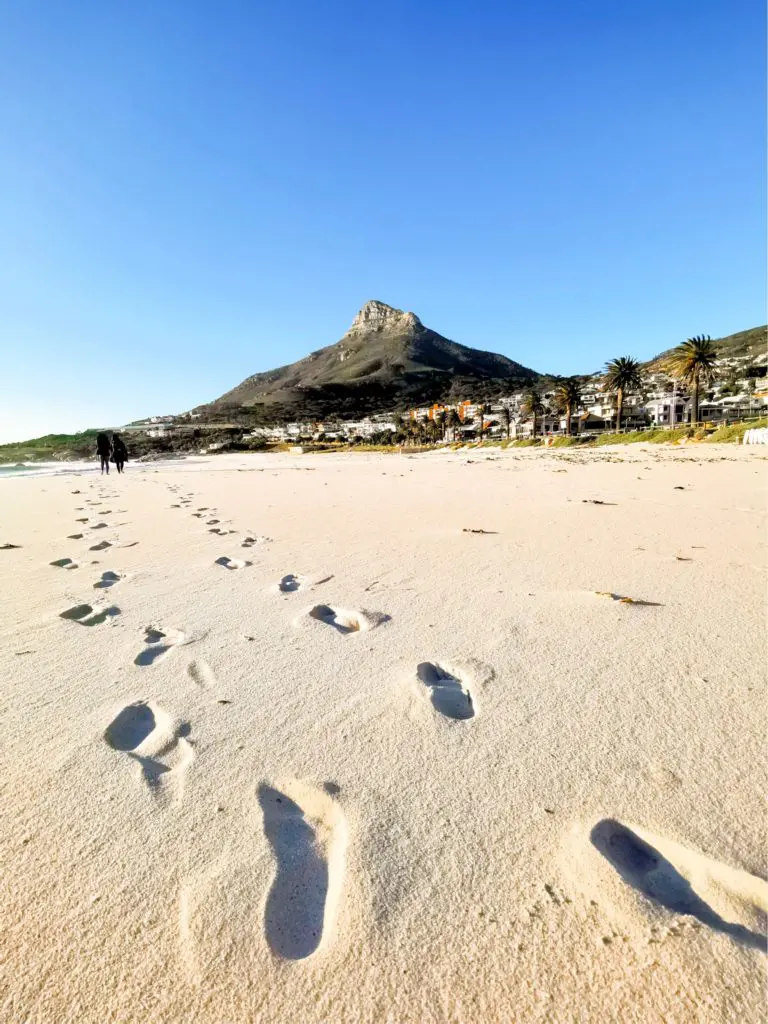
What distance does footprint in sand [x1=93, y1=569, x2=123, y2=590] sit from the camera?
330cm

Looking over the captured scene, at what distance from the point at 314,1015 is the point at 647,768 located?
1.04m

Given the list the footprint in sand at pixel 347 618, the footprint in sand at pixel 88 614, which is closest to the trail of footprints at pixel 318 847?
the footprint in sand at pixel 347 618

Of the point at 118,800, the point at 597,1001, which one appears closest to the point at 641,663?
the point at 597,1001

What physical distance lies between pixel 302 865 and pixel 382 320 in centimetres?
18583

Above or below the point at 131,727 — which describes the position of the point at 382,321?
above

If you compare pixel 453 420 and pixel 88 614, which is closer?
pixel 88 614

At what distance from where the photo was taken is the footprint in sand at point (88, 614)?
2.64 m

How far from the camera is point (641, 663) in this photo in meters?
1.93

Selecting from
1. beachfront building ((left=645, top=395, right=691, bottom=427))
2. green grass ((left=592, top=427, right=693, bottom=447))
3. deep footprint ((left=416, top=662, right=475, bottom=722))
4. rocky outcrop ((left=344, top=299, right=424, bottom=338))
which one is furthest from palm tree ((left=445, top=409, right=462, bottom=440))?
rocky outcrop ((left=344, top=299, right=424, bottom=338))

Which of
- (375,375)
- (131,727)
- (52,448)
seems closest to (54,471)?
(131,727)

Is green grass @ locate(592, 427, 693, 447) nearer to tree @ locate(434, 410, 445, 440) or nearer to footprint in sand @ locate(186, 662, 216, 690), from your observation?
footprint in sand @ locate(186, 662, 216, 690)

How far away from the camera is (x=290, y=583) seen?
10.6 feet

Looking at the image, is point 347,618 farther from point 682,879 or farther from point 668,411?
point 668,411

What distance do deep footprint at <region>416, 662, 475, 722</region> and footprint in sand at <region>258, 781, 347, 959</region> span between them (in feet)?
1.73
